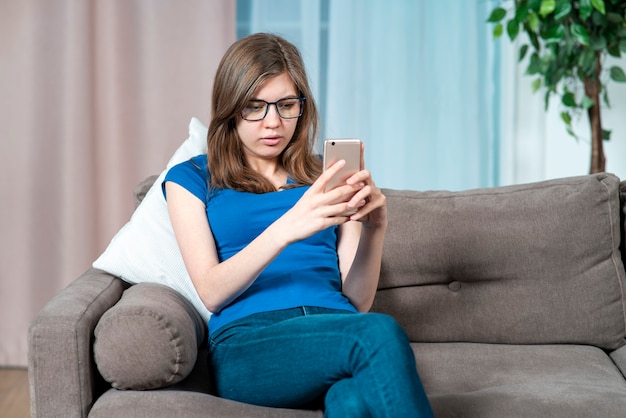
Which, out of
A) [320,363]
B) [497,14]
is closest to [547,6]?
[497,14]

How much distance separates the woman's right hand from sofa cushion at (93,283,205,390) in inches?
11.1

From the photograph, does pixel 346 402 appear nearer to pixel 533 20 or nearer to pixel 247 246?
pixel 247 246

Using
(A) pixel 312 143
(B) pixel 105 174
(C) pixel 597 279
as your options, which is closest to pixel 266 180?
(A) pixel 312 143

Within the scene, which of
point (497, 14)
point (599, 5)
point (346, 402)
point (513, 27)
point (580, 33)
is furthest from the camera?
point (497, 14)

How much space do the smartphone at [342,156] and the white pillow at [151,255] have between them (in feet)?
1.67

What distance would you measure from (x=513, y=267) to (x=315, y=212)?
27.7 inches

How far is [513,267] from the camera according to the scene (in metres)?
1.98

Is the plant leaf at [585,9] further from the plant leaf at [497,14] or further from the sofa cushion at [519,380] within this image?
the sofa cushion at [519,380]

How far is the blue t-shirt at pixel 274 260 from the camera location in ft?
5.39

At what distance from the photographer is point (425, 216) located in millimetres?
2018

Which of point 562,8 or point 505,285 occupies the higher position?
point 562,8

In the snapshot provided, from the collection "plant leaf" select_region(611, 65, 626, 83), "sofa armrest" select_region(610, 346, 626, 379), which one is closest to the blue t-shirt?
"sofa armrest" select_region(610, 346, 626, 379)

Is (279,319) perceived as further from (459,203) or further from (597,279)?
(597,279)

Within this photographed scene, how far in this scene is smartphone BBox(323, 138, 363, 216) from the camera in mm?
1518
